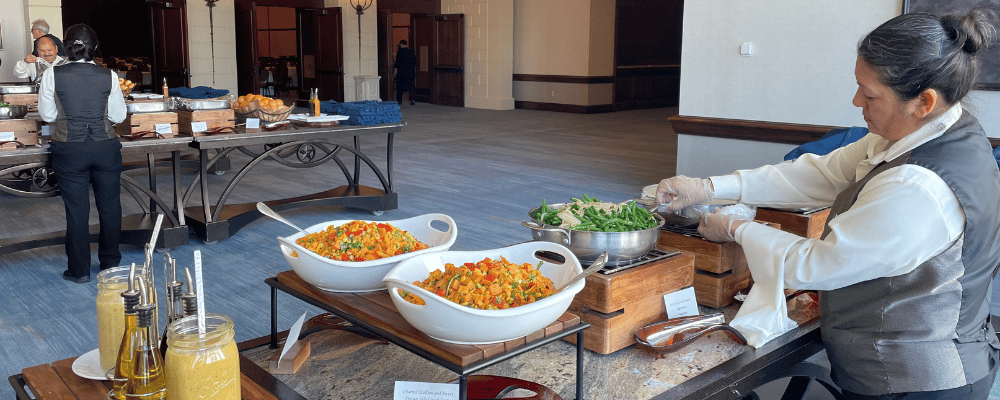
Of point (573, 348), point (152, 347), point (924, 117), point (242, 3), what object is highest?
point (242, 3)

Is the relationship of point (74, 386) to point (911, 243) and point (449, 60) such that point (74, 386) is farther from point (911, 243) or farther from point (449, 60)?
point (449, 60)

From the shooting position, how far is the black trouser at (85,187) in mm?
3996

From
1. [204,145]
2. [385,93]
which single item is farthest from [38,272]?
[385,93]

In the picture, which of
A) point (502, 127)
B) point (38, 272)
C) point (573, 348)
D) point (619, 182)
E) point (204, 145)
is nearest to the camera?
point (573, 348)

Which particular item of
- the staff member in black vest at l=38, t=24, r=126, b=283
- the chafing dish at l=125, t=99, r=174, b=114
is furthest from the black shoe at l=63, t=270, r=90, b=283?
the chafing dish at l=125, t=99, r=174, b=114

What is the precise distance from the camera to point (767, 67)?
19.5ft

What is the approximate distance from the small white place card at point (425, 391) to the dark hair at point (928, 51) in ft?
3.09

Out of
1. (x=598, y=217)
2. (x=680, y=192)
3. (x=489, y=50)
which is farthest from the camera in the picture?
(x=489, y=50)

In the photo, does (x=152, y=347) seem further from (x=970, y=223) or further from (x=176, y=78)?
(x=176, y=78)

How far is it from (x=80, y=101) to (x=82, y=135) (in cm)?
17

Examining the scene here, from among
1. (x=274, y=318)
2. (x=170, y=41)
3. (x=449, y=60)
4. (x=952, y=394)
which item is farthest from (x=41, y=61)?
(x=449, y=60)

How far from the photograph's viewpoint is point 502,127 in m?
12.1

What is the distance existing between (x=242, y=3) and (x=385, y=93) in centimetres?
371

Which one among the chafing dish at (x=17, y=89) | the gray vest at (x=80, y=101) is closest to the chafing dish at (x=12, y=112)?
the gray vest at (x=80, y=101)
